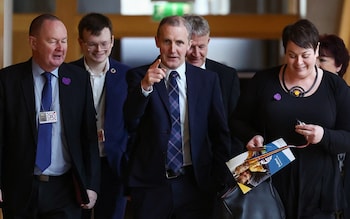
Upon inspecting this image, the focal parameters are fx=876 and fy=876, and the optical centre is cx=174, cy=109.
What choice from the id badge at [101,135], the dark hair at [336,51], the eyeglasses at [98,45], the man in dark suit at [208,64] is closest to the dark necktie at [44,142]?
the id badge at [101,135]

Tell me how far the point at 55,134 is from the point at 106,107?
79 centimetres

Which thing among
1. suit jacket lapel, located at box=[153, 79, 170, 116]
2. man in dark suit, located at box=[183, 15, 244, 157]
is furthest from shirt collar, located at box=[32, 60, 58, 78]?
man in dark suit, located at box=[183, 15, 244, 157]

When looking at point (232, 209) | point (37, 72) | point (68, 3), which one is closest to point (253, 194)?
point (232, 209)

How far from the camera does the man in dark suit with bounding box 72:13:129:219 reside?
5.56 metres

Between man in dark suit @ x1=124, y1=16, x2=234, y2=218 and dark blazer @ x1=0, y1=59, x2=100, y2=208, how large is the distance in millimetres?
294

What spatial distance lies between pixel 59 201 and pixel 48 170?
190 mm

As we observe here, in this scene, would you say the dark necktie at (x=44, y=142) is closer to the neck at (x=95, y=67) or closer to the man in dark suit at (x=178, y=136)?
the man in dark suit at (x=178, y=136)

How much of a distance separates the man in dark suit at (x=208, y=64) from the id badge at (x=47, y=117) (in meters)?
1.15

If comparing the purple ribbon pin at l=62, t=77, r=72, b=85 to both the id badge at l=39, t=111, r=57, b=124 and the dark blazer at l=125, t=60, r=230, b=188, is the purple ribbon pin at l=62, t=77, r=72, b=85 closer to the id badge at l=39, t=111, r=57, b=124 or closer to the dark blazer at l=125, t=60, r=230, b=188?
the id badge at l=39, t=111, r=57, b=124

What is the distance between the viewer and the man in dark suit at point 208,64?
18.2 feet

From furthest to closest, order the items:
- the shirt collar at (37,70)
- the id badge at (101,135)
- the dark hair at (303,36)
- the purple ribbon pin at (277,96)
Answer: the id badge at (101,135), the shirt collar at (37,70), the purple ribbon pin at (277,96), the dark hair at (303,36)

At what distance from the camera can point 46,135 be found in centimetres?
479

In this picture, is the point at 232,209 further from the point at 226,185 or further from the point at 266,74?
the point at 266,74

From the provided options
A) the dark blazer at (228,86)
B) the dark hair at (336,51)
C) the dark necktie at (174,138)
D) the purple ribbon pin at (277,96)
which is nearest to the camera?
the purple ribbon pin at (277,96)
